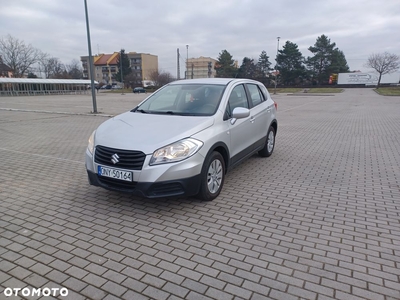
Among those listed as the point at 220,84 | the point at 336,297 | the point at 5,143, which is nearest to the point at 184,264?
the point at 336,297

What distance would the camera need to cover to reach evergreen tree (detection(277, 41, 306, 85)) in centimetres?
6800

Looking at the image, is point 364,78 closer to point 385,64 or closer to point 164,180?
point 385,64

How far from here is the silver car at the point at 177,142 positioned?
3.55 metres

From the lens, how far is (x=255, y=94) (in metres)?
5.93

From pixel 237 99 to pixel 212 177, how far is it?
1.63 meters

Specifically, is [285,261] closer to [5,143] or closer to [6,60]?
[5,143]

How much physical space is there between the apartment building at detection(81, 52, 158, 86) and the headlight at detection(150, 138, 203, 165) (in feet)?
330

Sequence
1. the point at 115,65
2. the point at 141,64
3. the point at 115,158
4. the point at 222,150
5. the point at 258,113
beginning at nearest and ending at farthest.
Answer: the point at 115,158
the point at 222,150
the point at 258,113
the point at 141,64
the point at 115,65

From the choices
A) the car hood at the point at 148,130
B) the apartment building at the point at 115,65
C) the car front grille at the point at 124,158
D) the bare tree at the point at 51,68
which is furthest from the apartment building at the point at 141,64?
the car front grille at the point at 124,158

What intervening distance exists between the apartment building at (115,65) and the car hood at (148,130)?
99.7 metres

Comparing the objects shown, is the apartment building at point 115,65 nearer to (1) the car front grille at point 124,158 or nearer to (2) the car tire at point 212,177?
(2) the car tire at point 212,177

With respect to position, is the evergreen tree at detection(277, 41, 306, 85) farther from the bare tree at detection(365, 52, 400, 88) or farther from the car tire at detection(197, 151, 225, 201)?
the car tire at detection(197, 151, 225, 201)

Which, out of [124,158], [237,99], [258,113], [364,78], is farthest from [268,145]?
[364,78]

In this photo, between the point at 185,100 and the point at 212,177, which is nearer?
the point at 212,177
